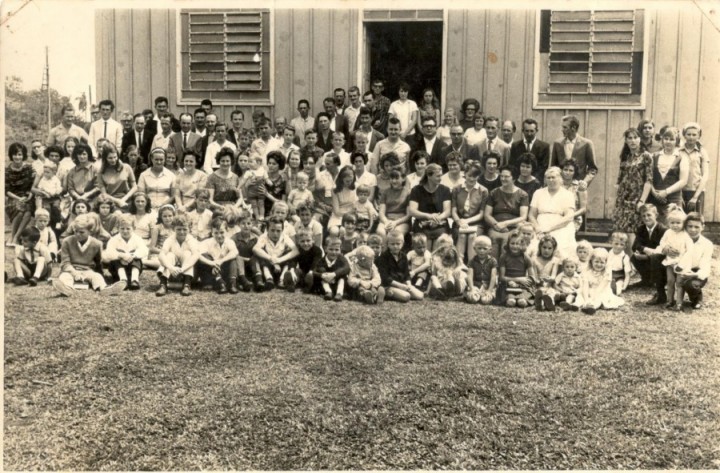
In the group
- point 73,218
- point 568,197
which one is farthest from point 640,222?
point 73,218

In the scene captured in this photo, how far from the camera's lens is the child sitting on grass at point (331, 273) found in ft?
18.5

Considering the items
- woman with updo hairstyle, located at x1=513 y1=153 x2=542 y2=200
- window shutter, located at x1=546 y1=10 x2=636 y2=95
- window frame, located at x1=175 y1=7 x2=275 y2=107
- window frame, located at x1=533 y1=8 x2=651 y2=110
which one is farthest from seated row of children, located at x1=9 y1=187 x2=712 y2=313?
window shutter, located at x1=546 y1=10 x2=636 y2=95

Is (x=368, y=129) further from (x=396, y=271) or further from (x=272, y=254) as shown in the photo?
(x=396, y=271)

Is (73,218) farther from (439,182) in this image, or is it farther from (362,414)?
(362,414)

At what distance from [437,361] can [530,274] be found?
5.34 feet

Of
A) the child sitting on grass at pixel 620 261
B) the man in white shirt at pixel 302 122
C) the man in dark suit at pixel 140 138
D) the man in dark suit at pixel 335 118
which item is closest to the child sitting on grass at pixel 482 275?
the child sitting on grass at pixel 620 261

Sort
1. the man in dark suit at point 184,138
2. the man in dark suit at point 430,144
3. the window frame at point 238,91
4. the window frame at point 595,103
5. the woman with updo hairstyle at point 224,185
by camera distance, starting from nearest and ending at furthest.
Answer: the woman with updo hairstyle at point 224,185, the man in dark suit at point 430,144, the window frame at point 595,103, the man in dark suit at point 184,138, the window frame at point 238,91

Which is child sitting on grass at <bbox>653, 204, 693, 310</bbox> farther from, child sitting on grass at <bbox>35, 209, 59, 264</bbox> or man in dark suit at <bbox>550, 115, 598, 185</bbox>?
child sitting on grass at <bbox>35, 209, 59, 264</bbox>

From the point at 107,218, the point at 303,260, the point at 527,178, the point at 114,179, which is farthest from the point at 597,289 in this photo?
the point at 114,179

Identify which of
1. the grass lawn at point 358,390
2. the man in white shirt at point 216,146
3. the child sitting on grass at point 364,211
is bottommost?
the grass lawn at point 358,390

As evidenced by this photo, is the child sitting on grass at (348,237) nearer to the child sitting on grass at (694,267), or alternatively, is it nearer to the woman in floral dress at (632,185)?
the woman in floral dress at (632,185)

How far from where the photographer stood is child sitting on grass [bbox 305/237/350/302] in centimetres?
564

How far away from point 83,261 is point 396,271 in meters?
2.56

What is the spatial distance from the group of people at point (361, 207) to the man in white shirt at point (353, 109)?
1 cm
